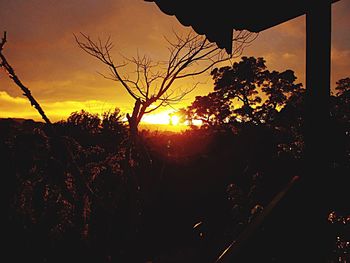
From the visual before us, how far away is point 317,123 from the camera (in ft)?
5.92

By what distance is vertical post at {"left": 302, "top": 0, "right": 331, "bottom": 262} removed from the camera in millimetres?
1729

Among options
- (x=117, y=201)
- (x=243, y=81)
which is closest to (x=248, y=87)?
(x=243, y=81)

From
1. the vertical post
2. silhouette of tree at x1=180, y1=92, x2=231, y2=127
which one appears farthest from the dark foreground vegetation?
silhouette of tree at x1=180, y1=92, x2=231, y2=127

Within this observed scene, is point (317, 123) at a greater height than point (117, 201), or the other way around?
point (317, 123)

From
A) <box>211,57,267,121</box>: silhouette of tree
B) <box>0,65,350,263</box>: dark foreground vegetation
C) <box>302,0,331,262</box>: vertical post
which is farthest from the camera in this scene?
<box>211,57,267,121</box>: silhouette of tree

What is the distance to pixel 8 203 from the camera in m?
5.91

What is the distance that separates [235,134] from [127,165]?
27.0 feet

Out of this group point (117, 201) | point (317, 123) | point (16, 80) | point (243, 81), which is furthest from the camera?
point (243, 81)

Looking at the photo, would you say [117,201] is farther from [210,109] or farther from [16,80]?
[210,109]

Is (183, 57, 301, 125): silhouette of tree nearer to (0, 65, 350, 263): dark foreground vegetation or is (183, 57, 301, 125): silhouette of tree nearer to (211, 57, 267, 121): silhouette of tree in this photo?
(211, 57, 267, 121): silhouette of tree

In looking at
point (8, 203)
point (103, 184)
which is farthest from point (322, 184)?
point (103, 184)

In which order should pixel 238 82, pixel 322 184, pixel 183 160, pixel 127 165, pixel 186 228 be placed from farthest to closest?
pixel 238 82, pixel 183 160, pixel 186 228, pixel 127 165, pixel 322 184

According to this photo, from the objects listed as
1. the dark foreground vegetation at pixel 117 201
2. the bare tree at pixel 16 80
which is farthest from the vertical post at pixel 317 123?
the bare tree at pixel 16 80

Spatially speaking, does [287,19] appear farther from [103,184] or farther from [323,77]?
[103,184]
